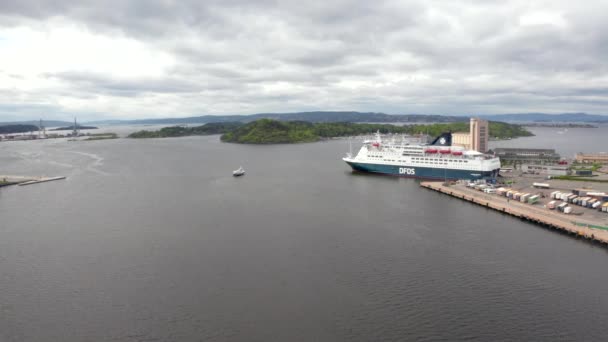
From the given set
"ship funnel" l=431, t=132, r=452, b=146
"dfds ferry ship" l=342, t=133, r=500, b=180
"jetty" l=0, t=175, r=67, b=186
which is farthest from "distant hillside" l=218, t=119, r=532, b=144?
"ship funnel" l=431, t=132, r=452, b=146

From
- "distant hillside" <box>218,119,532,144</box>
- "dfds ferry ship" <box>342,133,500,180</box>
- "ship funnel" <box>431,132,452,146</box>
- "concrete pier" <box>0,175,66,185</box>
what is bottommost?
"concrete pier" <box>0,175,66,185</box>

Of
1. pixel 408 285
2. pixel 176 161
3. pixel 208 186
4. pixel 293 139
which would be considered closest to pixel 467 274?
pixel 408 285

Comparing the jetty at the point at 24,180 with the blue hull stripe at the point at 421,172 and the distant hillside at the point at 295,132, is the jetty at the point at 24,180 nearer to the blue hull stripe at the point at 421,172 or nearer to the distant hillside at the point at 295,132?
the blue hull stripe at the point at 421,172

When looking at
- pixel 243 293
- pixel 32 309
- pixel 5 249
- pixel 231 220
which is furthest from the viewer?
pixel 231 220

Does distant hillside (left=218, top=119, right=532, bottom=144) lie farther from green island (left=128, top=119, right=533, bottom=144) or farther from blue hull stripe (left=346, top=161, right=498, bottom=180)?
blue hull stripe (left=346, top=161, right=498, bottom=180)

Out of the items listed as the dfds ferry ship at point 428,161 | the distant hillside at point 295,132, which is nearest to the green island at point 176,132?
the distant hillside at point 295,132

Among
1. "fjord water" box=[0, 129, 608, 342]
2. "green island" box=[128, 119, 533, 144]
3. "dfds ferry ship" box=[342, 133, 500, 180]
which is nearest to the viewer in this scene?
"fjord water" box=[0, 129, 608, 342]

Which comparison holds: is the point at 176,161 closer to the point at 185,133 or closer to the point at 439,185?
the point at 439,185
